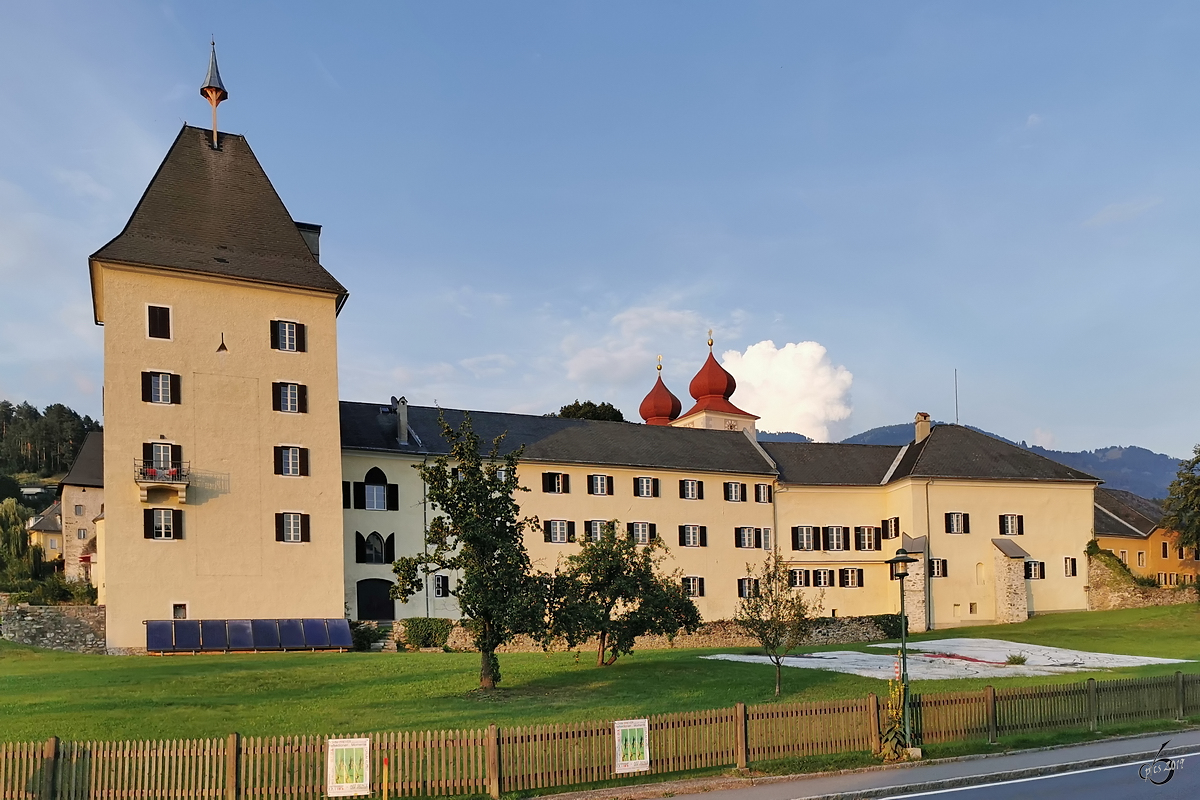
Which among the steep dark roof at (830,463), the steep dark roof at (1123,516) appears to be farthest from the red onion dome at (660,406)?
the steep dark roof at (1123,516)

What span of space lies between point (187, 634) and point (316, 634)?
547 cm

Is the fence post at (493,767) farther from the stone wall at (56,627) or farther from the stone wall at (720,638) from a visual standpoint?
the stone wall at (56,627)

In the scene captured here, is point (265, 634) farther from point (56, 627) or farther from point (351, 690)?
point (351, 690)

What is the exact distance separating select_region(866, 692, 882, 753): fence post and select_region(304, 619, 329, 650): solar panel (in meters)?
30.0

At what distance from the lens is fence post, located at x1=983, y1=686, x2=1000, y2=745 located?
2338 cm

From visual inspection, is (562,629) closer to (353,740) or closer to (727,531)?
(353,740)

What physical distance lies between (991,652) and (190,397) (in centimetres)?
3735

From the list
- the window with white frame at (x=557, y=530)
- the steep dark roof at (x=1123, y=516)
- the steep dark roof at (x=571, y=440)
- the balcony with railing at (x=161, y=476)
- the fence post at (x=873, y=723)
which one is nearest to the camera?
the fence post at (x=873, y=723)

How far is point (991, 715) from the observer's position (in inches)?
925

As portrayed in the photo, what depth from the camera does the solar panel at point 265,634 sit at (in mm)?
45094

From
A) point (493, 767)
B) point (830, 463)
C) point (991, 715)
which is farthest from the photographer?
point (830, 463)

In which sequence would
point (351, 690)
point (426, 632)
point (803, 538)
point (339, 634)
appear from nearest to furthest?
1. point (351, 690)
2. point (339, 634)
3. point (426, 632)
4. point (803, 538)

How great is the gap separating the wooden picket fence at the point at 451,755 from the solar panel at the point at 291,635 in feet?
88.8

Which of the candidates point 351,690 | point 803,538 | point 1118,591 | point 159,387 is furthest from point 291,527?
point 1118,591
